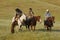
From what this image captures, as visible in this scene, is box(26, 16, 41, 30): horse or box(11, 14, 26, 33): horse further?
box(26, 16, 41, 30): horse

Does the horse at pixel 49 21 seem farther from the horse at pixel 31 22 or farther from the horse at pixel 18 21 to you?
the horse at pixel 18 21

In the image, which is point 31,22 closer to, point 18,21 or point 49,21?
point 49,21

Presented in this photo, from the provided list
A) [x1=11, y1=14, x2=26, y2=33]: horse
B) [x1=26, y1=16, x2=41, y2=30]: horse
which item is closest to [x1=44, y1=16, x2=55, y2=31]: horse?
[x1=26, y1=16, x2=41, y2=30]: horse

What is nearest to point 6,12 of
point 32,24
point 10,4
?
point 10,4

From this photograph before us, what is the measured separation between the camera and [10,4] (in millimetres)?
65250

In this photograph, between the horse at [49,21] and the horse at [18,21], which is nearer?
the horse at [18,21]

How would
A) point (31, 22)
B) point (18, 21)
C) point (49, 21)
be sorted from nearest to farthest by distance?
point (18, 21) → point (31, 22) → point (49, 21)

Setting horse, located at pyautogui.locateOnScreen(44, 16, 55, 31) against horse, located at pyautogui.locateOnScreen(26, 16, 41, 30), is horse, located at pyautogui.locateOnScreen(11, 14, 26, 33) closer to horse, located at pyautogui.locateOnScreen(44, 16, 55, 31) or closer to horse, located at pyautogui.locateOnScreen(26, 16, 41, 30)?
horse, located at pyautogui.locateOnScreen(26, 16, 41, 30)

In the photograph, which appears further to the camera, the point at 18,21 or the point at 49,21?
the point at 49,21

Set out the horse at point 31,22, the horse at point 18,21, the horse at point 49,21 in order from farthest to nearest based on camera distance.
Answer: the horse at point 49,21 → the horse at point 31,22 → the horse at point 18,21

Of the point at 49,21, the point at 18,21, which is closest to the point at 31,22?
the point at 49,21

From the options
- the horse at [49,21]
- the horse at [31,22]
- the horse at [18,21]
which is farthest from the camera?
the horse at [49,21]

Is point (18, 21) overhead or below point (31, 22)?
overhead

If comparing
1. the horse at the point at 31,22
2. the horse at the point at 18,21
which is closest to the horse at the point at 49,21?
the horse at the point at 31,22
